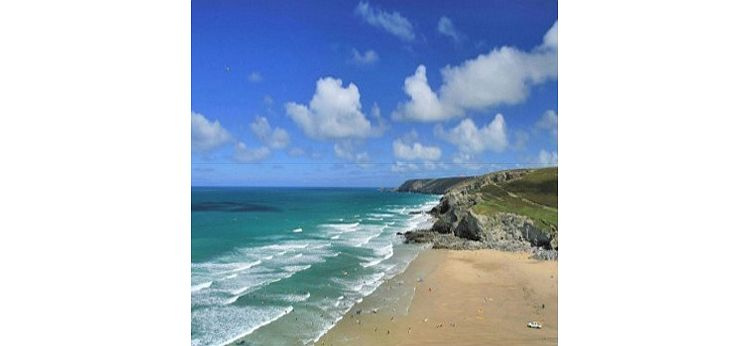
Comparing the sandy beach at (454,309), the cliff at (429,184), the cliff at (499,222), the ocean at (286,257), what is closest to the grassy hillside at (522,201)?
the cliff at (499,222)

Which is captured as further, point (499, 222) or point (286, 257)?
point (499, 222)

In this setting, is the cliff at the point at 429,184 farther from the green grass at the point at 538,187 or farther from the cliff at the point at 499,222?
the cliff at the point at 499,222

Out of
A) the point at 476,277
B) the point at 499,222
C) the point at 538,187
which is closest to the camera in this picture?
the point at 476,277

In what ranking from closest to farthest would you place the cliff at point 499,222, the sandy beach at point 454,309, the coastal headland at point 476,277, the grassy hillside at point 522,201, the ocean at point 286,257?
the sandy beach at point 454,309
the coastal headland at point 476,277
the ocean at point 286,257
the grassy hillside at point 522,201
the cliff at point 499,222

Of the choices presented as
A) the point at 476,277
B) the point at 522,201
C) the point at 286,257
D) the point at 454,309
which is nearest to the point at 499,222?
the point at 522,201

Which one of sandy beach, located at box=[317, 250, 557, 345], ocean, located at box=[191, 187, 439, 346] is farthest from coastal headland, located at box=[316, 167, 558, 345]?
ocean, located at box=[191, 187, 439, 346]

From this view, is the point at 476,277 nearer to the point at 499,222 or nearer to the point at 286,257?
the point at 286,257
